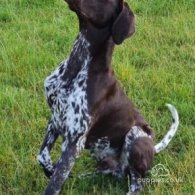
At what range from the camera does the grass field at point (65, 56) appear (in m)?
5.14

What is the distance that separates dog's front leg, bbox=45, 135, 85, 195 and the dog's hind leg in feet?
0.90

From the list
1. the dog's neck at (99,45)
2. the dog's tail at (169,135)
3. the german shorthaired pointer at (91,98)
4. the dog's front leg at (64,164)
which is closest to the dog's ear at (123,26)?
the german shorthaired pointer at (91,98)

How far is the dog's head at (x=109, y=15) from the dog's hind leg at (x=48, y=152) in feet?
2.83

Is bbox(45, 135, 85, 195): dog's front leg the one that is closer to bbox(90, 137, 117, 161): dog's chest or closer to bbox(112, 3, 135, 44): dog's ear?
bbox(90, 137, 117, 161): dog's chest

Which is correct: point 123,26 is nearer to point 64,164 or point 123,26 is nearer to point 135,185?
point 64,164

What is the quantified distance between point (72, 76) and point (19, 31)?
299 centimetres

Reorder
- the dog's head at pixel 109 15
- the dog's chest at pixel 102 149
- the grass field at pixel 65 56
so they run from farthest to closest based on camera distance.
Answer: the grass field at pixel 65 56 < the dog's chest at pixel 102 149 < the dog's head at pixel 109 15

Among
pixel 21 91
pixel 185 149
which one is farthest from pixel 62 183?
pixel 21 91

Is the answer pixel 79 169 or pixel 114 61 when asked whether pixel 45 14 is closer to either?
pixel 114 61

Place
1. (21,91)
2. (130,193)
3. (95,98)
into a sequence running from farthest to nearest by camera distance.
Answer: (21,91)
(130,193)
(95,98)

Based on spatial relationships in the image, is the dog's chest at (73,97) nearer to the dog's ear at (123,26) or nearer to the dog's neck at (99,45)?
the dog's neck at (99,45)

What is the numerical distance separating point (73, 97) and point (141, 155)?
2.37 ft

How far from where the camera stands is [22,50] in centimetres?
698

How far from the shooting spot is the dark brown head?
494 cm
